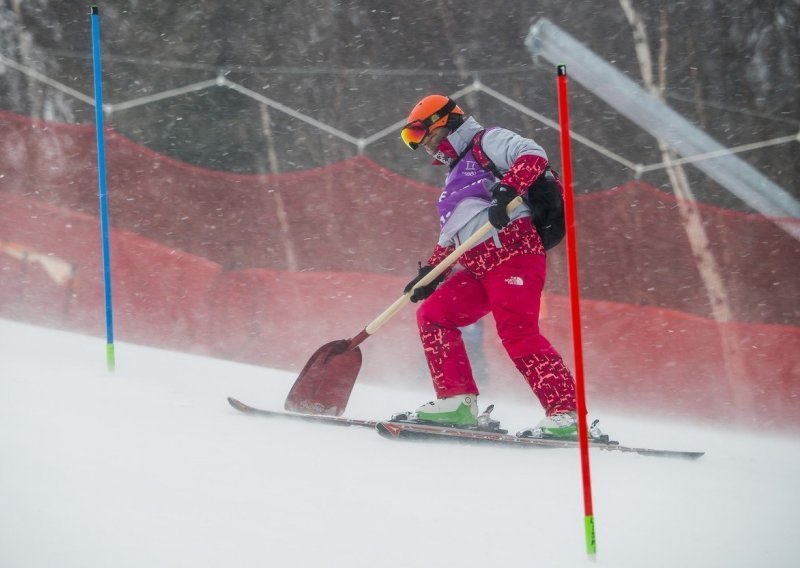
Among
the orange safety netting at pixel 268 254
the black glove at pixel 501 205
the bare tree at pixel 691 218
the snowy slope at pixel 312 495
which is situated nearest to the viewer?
the snowy slope at pixel 312 495

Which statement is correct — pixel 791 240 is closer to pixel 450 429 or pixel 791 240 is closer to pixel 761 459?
pixel 761 459

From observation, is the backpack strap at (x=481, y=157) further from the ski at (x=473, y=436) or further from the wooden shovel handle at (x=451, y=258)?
the ski at (x=473, y=436)

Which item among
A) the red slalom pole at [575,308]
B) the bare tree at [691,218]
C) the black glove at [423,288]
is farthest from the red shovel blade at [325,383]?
the bare tree at [691,218]

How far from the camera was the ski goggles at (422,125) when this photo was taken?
352cm

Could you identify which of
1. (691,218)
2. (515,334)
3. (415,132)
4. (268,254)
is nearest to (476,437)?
(515,334)

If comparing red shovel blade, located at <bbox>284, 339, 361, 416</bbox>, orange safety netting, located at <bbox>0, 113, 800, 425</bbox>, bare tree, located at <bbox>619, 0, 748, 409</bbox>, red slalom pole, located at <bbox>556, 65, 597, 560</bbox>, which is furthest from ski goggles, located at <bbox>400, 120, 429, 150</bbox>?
bare tree, located at <bbox>619, 0, 748, 409</bbox>

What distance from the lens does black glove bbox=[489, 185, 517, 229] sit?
318 cm

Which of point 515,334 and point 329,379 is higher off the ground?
point 515,334

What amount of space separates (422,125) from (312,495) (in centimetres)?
171

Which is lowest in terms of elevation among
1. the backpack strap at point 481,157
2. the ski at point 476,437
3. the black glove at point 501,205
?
the ski at point 476,437

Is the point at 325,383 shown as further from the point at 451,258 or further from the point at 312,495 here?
the point at 312,495

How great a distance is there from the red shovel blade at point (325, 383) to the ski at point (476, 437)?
0.38 m

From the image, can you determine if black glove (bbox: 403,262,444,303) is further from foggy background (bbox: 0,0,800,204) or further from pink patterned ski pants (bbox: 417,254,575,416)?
foggy background (bbox: 0,0,800,204)

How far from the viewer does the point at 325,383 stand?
3.70 meters
